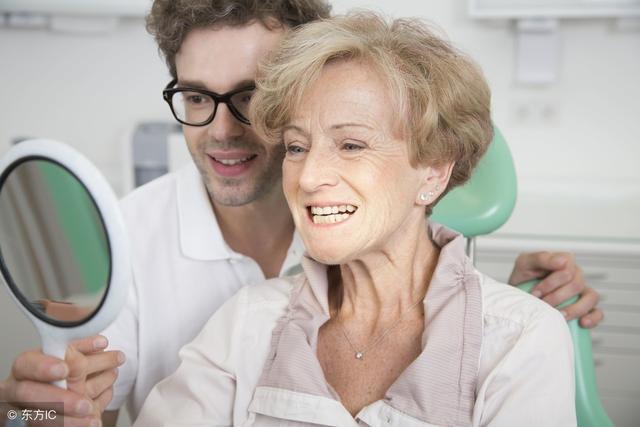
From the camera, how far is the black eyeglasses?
4.82 ft

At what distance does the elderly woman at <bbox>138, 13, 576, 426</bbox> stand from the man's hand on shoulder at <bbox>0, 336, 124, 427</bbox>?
236mm

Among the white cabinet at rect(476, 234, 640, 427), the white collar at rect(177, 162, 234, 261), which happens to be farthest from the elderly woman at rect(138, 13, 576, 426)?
the white cabinet at rect(476, 234, 640, 427)

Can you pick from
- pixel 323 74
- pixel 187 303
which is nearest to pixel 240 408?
pixel 187 303

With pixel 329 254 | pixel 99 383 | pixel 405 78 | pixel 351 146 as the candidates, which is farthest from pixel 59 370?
pixel 405 78

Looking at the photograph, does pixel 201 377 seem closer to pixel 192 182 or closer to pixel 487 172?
pixel 192 182

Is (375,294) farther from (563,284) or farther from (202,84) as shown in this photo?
(202,84)

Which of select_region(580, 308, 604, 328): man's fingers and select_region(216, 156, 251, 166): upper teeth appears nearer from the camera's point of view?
select_region(580, 308, 604, 328): man's fingers

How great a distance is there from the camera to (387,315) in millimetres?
1307

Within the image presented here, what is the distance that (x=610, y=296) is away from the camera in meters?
2.64

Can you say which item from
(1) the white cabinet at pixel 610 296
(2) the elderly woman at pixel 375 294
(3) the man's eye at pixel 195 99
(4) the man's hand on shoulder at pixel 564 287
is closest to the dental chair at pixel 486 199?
(4) the man's hand on shoulder at pixel 564 287

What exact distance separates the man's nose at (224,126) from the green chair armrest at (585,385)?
2.26ft

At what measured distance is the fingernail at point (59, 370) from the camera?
3.10 ft

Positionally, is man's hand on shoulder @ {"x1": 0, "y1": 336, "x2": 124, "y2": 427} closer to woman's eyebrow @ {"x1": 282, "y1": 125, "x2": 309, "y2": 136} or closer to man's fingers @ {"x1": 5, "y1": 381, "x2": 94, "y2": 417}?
man's fingers @ {"x1": 5, "y1": 381, "x2": 94, "y2": 417}

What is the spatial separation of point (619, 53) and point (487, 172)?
65.7 inches
